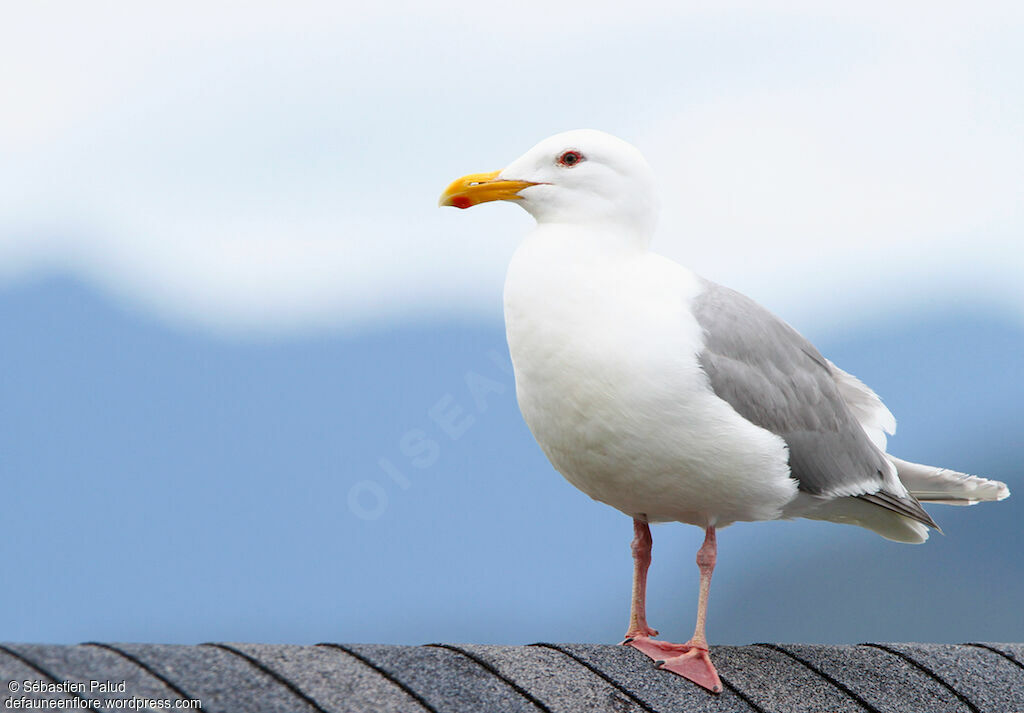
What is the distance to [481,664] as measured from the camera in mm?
5023

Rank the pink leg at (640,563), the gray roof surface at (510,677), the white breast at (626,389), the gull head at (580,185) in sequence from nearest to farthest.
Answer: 1. the gray roof surface at (510,677)
2. the white breast at (626,389)
3. the gull head at (580,185)
4. the pink leg at (640,563)

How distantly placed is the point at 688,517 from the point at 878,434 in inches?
59.6

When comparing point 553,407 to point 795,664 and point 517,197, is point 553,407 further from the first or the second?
point 795,664

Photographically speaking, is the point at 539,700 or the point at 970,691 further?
the point at 970,691

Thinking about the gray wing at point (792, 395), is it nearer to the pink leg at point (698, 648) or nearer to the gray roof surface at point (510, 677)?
the pink leg at point (698, 648)

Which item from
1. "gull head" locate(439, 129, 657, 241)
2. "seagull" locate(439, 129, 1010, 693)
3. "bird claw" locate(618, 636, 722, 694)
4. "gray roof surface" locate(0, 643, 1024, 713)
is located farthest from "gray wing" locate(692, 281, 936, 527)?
"bird claw" locate(618, 636, 722, 694)

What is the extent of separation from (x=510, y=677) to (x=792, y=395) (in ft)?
6.66

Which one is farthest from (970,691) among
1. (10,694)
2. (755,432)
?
(10,694)

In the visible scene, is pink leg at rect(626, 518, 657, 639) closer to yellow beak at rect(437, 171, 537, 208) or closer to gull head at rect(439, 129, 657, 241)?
gull head at rect(439, 129, 657, 241)

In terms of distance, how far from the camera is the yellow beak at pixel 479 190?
5984mm

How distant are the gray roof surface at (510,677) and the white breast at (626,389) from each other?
804 mm

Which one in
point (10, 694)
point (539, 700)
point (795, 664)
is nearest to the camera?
point (10, 694)

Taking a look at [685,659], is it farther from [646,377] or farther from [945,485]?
[945,485]

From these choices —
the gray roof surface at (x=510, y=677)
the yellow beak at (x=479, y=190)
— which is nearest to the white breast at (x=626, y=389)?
the yellow beak at (x=479, y=190)
